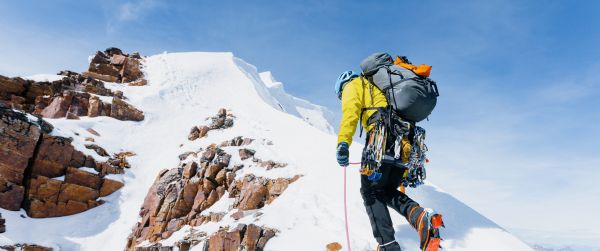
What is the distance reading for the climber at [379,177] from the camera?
14.2 feet

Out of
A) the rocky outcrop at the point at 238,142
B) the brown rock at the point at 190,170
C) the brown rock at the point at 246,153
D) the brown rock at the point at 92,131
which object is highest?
the brown rock at the point at 92,131

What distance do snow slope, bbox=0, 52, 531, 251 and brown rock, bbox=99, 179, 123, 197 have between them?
339 mm

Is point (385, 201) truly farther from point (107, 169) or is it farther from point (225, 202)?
point (107, 169)

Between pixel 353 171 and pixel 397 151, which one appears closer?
pixel 397 151

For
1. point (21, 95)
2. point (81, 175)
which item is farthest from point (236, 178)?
point (21, 95)

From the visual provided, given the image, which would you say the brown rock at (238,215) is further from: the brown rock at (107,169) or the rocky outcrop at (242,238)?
the brown rock at (107,169)

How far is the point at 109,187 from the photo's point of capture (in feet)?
62.5

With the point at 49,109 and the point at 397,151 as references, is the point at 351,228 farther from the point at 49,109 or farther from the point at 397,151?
the point at 49,109

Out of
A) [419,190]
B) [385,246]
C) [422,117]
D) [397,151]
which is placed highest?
[419,190]

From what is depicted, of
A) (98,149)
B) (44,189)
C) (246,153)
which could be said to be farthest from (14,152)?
(246,153)

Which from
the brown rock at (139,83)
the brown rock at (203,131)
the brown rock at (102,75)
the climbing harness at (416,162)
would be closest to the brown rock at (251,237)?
the climbing harness at (416,162)

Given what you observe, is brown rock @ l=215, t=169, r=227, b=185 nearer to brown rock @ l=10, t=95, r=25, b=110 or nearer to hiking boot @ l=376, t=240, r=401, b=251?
hiking boot @ l=376, t=240, r=401, b=251

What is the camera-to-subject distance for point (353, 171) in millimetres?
13414

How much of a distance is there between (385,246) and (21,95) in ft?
102
